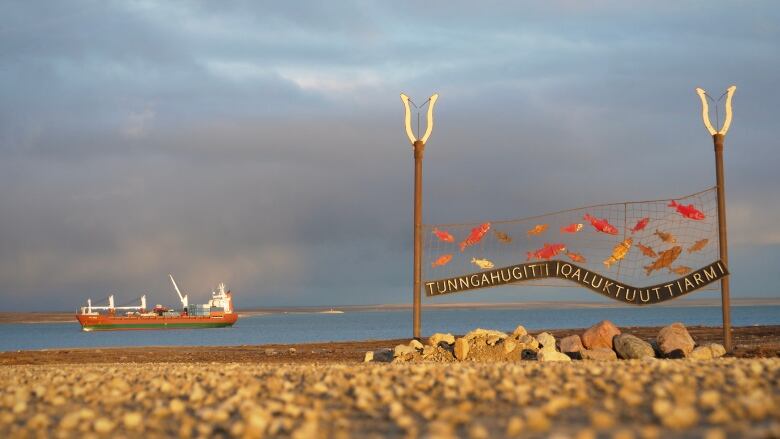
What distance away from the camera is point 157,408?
26.3 feet

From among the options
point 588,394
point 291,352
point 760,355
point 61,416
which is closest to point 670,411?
point 588,394

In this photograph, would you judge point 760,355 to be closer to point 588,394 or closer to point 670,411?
point 588,394

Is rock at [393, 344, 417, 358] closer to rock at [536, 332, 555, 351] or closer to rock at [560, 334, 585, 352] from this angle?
rock at [536, 332, 555, 351]

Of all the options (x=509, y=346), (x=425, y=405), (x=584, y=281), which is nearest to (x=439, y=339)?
(x=509, y=346)

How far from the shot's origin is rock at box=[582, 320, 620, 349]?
1844cm

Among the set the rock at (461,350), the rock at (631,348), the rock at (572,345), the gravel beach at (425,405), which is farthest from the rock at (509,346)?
the gravel beach at (425,405)

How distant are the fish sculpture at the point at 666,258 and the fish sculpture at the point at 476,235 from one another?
4097mm

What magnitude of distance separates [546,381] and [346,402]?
2.22m

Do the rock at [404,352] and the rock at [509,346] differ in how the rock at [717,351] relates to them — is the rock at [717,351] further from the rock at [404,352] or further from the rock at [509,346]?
the rock at [404,352]

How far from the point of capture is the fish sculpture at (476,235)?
20.8 m

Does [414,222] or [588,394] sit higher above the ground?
[414,222]

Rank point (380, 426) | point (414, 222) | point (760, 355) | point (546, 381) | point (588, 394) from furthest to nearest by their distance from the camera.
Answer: point (414, 222)
point (760, 355)
point (546, 381)
point (588, 394)
point (380, 426)

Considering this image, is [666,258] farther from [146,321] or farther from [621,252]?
[146,321]

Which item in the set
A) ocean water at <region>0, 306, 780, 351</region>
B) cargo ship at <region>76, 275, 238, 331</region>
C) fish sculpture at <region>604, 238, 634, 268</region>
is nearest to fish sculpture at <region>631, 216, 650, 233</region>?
fish sculpture at <region>604, 238, 634, 268</region>
